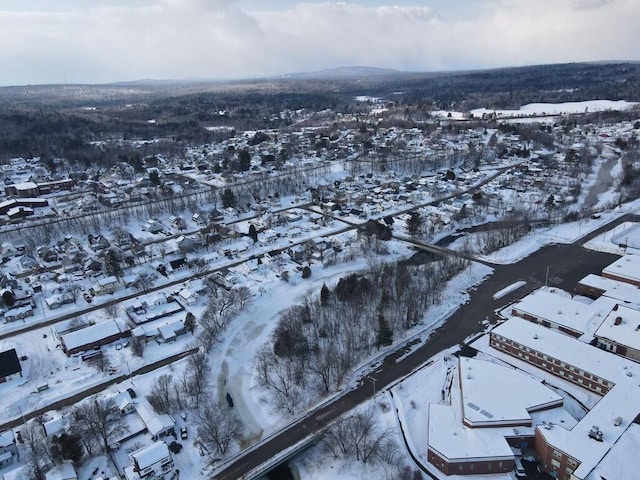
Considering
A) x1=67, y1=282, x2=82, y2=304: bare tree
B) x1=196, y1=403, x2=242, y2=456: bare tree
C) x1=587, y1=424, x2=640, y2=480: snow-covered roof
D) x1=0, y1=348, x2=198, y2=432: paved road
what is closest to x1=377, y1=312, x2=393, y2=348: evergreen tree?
x1=196, y1=403, x2=242, y2=456: bare tree

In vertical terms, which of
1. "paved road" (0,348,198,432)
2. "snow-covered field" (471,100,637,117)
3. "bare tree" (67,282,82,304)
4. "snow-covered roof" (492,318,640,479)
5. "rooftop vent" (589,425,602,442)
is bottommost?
"paved road" (0,348,198,432)

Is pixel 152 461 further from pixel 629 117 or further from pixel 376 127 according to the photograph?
pixel 629 117

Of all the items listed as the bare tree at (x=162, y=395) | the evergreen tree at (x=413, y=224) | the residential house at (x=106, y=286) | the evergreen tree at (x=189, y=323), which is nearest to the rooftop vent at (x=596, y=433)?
the bare tree at (x=162, y=395)

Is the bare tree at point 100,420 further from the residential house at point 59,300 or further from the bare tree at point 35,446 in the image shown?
the residential house at point 59,300

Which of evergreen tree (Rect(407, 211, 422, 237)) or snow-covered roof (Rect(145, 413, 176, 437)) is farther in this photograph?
evergreen tree (Rect(407, 211, 422, 237))

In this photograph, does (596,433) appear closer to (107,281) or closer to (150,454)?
(150,454)

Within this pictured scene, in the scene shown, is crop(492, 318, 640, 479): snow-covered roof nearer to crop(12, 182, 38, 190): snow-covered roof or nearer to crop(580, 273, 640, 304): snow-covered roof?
crop(580, 273, 640, 304): snow-covered roof

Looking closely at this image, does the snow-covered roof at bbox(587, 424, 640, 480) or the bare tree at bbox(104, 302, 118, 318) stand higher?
the snow-covered roof at bbox(587, 424, 640, 480)
